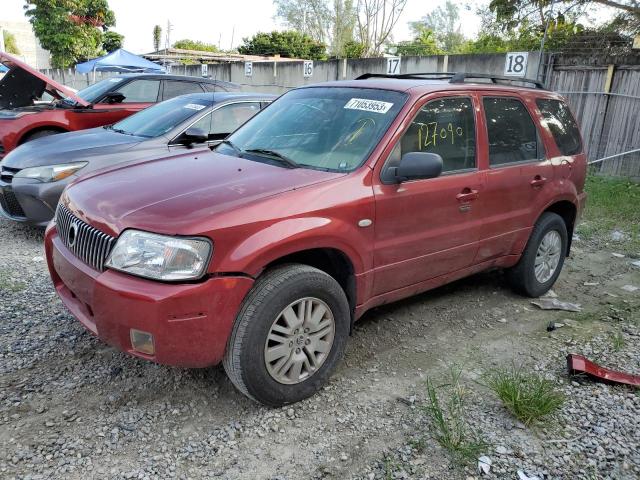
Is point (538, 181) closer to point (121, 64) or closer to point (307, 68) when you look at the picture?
point (307, 68)

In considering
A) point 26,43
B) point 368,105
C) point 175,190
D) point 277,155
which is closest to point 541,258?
point 368,105

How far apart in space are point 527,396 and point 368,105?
6.75 ft

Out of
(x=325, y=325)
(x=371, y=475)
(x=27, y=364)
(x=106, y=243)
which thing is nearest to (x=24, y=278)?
(x=27, y=364)

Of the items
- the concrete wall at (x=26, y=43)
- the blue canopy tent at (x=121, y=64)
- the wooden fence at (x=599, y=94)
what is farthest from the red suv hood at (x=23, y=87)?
the concrete wall at (x=26, y=43)

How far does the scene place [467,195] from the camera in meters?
3.73

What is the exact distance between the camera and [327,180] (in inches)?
120

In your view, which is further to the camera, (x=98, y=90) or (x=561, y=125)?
(x=98, y=90)

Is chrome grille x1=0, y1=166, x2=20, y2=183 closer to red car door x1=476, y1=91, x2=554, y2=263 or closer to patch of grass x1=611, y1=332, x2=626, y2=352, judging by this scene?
red car door x1=476, y1=91, x2=554, y2=263

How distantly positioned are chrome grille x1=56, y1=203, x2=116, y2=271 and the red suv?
0.01 m

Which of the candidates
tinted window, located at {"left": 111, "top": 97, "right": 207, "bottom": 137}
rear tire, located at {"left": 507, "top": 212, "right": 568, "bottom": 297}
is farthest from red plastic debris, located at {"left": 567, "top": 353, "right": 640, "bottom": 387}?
tinted window, located at {"left": 111, "top": 97, "right": 207, "bottom": 137}

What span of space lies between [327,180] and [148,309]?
1.22 metres

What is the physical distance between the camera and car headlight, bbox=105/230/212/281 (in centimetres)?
255

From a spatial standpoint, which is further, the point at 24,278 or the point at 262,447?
the point at 24,278

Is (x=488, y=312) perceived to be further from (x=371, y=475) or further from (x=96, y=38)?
(x=96, y=38)
